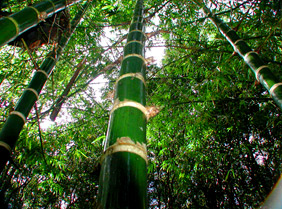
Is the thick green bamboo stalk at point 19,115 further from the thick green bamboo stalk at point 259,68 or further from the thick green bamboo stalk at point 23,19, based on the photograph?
the thick green bamboo stalk at point 259,68

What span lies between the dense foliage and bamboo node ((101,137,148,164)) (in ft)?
4.32

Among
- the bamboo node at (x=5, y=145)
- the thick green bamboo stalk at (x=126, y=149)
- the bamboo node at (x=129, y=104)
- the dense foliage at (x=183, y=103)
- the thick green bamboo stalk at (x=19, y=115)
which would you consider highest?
the dense foliage at (x=183, y=103)

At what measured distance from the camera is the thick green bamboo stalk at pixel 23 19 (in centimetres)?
120

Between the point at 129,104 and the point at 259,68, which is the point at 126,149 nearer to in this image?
the point at 129,104

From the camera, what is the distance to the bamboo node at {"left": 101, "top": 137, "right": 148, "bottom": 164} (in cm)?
80

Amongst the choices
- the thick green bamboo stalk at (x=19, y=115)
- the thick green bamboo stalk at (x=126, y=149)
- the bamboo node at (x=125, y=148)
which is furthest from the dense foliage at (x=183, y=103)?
the bamboo node at (x=125, y=148)

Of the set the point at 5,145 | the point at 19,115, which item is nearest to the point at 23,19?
the point at 19,115

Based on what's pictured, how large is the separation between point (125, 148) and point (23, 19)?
1.31 m

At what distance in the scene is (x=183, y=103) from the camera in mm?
2779

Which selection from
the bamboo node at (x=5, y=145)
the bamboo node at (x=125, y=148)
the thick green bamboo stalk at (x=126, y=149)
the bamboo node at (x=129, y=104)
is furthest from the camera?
the bamboo node at (x=5, y=145)

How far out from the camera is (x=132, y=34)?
1661mm

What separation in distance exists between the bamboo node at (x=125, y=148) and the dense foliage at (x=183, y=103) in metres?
1.32

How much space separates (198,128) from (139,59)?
2280 mm

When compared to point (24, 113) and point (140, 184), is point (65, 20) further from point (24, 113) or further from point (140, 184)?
point (140, 184)
